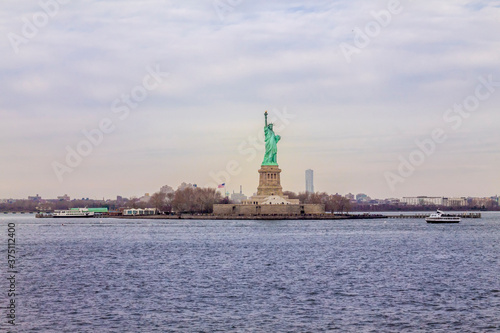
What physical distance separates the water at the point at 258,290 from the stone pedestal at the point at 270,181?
86.2 m

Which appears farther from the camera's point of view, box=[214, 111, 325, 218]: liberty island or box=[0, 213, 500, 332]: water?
box=[214, 111, 325, 218]: liberty island

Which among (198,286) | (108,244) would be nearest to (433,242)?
(108,244)

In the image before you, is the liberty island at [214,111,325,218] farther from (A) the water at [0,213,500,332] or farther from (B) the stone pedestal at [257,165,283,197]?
(A) the water at [0,213,500,332]

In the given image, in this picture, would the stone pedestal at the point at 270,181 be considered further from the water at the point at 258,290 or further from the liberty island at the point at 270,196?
the water at the point at 258,290

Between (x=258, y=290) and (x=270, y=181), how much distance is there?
11053cm

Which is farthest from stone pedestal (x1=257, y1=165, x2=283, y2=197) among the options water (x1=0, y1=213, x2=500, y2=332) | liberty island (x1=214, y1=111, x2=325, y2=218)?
water (x1=0, y1=213, x2=500, y2=332)

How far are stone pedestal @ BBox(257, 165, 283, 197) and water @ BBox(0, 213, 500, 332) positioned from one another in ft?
283

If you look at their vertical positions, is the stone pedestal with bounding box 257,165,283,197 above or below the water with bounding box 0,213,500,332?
above

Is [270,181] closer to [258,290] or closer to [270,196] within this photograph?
[270,196]

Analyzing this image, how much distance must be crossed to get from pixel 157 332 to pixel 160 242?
46.1m

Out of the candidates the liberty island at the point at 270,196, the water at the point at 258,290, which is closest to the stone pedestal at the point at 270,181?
the liberty island at the point at 270,196

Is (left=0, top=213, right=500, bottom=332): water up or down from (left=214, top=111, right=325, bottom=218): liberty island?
down

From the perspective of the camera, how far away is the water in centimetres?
2695

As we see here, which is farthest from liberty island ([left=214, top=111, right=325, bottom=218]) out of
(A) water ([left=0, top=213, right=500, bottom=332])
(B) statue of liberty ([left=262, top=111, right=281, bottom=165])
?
(A) water ([left=0, top=213, right=500, bottom=332])
